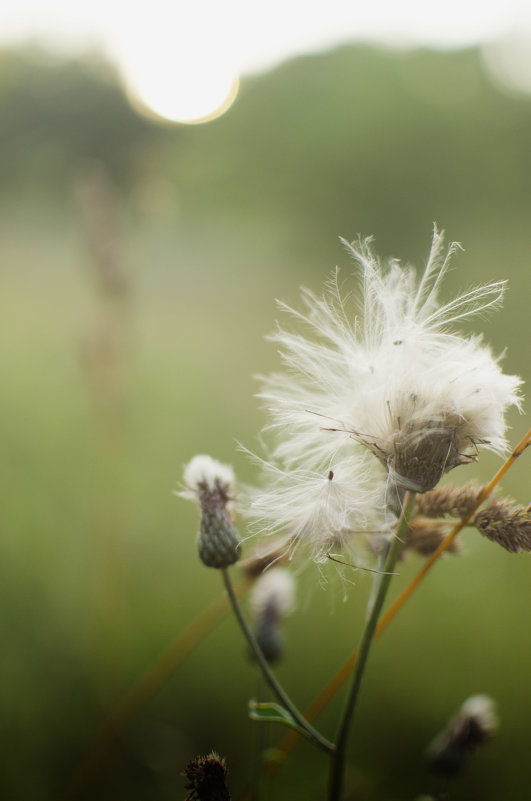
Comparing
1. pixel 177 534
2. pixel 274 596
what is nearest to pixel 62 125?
pixel 177 534

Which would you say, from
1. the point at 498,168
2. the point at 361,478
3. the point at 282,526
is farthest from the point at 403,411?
the point at 498,168

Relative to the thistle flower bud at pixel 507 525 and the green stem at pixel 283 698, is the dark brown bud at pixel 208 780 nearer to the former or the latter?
the green stem at pixel 283 698

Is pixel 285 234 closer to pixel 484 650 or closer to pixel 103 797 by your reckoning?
pixel 484 650

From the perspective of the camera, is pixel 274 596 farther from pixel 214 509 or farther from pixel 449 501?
pixel 449 501

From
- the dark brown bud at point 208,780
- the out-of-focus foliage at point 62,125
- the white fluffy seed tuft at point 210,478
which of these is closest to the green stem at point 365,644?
the dark brown bud at point 208,780

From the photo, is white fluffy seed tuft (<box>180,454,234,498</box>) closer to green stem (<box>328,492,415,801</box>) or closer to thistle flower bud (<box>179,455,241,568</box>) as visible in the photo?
thistle flower bud (<box>179,455,241,568</box>)
